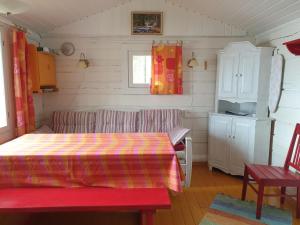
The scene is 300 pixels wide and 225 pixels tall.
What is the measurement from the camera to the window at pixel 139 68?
3670 millimetres

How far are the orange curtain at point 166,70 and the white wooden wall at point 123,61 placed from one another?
0.49ft

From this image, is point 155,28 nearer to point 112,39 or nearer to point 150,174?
point 112,39

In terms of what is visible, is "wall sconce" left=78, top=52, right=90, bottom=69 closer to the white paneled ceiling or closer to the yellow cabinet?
the yellow cabinet

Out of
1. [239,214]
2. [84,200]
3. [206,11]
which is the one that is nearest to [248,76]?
[206,11]

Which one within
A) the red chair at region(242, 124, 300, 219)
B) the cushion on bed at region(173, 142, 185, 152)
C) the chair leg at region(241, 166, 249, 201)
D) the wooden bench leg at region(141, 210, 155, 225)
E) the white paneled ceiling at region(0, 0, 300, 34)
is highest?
the white paneled ceiling at region(0, 0, 300, 34)

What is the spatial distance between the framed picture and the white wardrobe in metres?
1.04

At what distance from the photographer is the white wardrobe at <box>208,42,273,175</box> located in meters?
3.08

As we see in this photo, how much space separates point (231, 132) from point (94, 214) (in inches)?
83.3

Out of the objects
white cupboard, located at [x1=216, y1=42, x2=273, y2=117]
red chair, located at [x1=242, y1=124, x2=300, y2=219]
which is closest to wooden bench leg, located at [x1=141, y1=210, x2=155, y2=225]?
red chair, located at [x1=242, y1=124, x2=300, y2=219]

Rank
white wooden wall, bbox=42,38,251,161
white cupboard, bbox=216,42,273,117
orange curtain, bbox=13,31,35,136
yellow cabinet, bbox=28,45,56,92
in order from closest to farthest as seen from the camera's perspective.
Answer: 1. orange curtain, bbox=13,31,35,136
2. yellow cabinet, bbox=28,45,56,92
3. white cupboard, bbox=216,42,273,117
4. white wooden wall, bbox=42,38,251,161

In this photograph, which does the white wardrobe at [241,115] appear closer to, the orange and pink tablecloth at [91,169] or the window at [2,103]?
the orange and pink tablecloth at [91,169]

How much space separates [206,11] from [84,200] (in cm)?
305

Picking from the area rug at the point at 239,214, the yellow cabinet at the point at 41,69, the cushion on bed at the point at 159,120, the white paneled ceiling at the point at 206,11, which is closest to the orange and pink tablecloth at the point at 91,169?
the area rug at the point at 239,214

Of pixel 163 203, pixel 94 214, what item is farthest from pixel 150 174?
pixel 94 214
